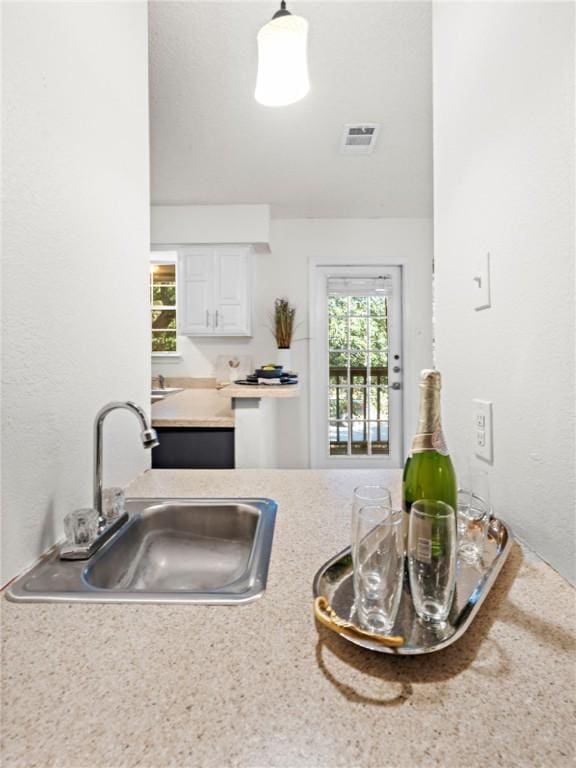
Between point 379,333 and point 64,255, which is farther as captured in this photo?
point 379,333

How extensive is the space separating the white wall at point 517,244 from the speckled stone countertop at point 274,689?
20 centimetres

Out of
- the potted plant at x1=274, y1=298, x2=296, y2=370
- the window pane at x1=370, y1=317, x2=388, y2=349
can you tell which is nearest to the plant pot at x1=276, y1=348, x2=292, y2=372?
the potted plant at x1=274, y1=298, x2=296, y2=370

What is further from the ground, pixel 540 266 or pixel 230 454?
pixel 540 266

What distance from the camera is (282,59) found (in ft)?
4.17

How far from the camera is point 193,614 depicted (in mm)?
580

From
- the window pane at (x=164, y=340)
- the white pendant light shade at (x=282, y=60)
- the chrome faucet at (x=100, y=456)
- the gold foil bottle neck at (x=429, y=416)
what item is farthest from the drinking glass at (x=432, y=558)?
the window pane at (x=164, y=340)

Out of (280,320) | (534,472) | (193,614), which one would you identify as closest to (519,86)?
(534,472)

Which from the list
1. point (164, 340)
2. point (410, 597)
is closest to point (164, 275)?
point (164, 340)

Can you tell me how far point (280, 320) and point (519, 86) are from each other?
2.86 m

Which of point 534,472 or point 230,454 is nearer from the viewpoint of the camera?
point 534,472

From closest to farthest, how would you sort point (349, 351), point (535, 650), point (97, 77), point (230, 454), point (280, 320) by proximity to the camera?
1. point (535, 650)
2. point (97, 77)
3. point (230, 454)
4. point (280, 320)
5. point (349, 351)

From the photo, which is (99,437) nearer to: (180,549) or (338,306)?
(180,549)

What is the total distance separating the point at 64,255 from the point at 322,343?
3.04 metres

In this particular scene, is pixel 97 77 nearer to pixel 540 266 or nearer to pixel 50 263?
pixel 50 263
